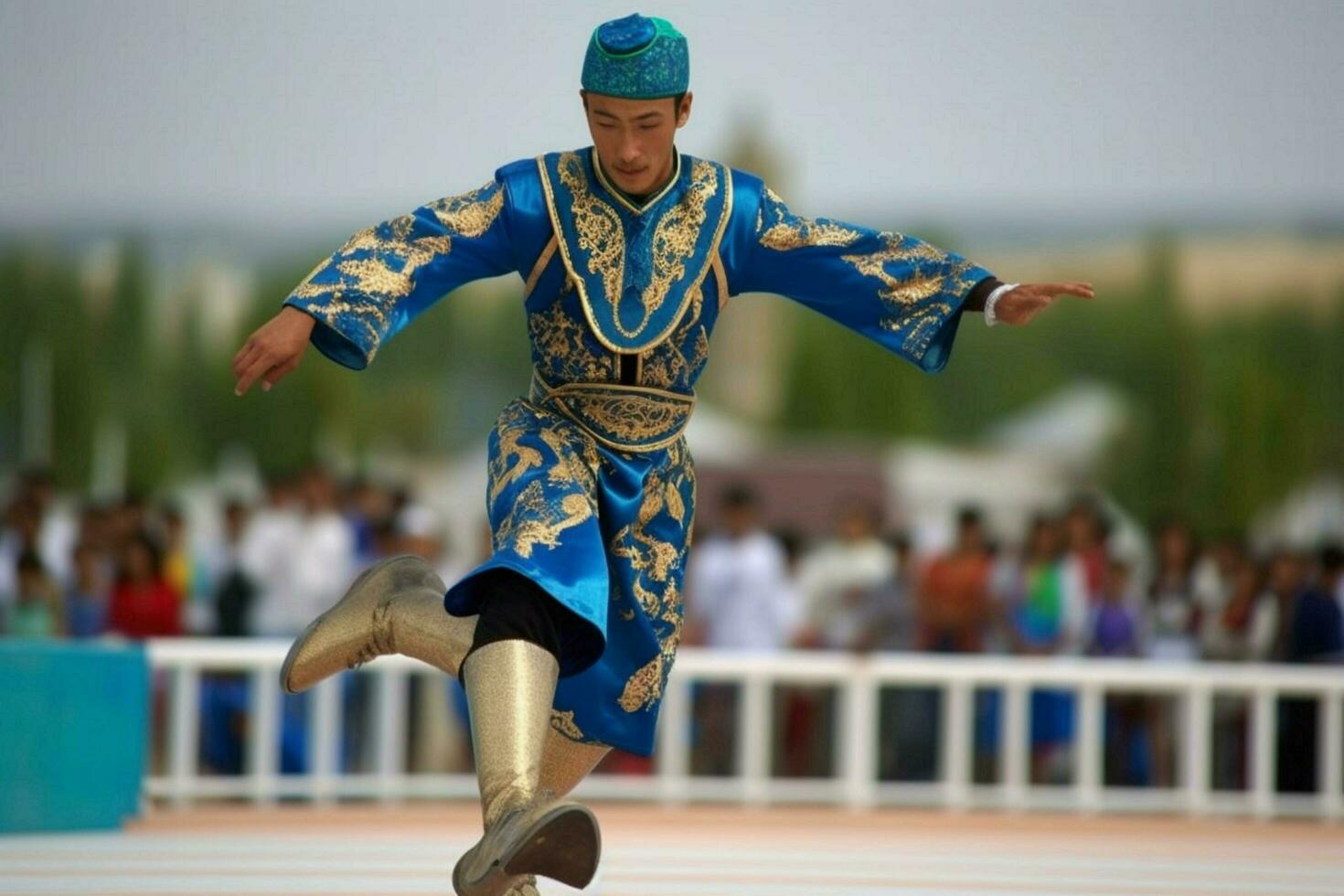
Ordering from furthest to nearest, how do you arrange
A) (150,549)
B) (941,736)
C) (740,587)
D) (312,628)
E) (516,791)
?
(740,587)
(941,736)
(150,549)
(312,628)
(516,791)

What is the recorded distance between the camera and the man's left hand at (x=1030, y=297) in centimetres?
435

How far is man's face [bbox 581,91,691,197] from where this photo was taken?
4.26 meters

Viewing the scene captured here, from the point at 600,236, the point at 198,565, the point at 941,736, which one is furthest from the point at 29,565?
the point at 600,236

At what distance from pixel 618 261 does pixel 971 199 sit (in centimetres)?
1205

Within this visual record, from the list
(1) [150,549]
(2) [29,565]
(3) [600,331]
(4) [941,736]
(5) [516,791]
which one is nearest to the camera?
(5) [516,791]

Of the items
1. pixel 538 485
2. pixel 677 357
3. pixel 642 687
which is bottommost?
pixel 642 687

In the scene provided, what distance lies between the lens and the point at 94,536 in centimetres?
988

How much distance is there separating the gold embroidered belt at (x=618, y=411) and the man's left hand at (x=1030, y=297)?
0.67m

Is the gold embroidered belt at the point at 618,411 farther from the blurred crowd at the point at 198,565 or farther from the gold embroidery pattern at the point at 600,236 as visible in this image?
the blurred crowd at the point at 198,565

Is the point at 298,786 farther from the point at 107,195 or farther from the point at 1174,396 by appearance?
the point at 1174,396

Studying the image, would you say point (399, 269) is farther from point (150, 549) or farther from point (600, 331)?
point (150, 549)

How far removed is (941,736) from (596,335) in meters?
5.28

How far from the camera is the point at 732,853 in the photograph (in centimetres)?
716

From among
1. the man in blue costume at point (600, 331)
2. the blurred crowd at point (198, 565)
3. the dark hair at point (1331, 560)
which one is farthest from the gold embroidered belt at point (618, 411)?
the dark hair at point (1331, 560)
